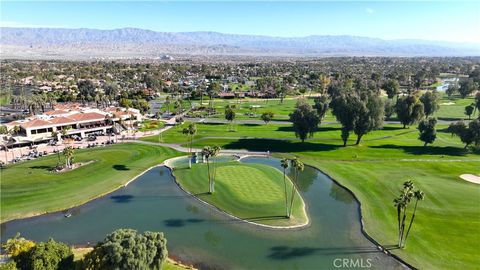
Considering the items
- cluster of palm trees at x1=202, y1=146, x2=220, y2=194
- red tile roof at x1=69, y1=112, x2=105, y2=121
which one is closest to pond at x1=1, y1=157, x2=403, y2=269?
cluster of palm trees at x1=202, y1=146, x2=220, y2=194

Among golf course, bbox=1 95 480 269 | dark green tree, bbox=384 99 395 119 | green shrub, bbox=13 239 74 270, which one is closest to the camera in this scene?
green shrub, bbox=13 239 74 270

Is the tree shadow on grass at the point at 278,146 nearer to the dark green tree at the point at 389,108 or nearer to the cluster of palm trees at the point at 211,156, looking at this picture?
the cluster of palm trees at the point at 211,156

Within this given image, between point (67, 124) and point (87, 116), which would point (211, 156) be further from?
point (87, 116)

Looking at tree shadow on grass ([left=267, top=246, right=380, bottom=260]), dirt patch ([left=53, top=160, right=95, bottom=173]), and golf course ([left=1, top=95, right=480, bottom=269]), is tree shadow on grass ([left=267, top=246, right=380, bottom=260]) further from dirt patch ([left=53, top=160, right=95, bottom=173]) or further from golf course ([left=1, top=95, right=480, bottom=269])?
dirt patch ([left=53, top=160, right=95, bottom=173])

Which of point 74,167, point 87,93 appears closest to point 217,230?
point 74,167

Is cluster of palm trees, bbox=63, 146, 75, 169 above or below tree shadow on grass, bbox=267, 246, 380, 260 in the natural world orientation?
above

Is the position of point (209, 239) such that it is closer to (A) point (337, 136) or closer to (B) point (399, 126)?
(A) point (337, 136)

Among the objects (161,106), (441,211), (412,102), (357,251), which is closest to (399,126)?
(412,102)
